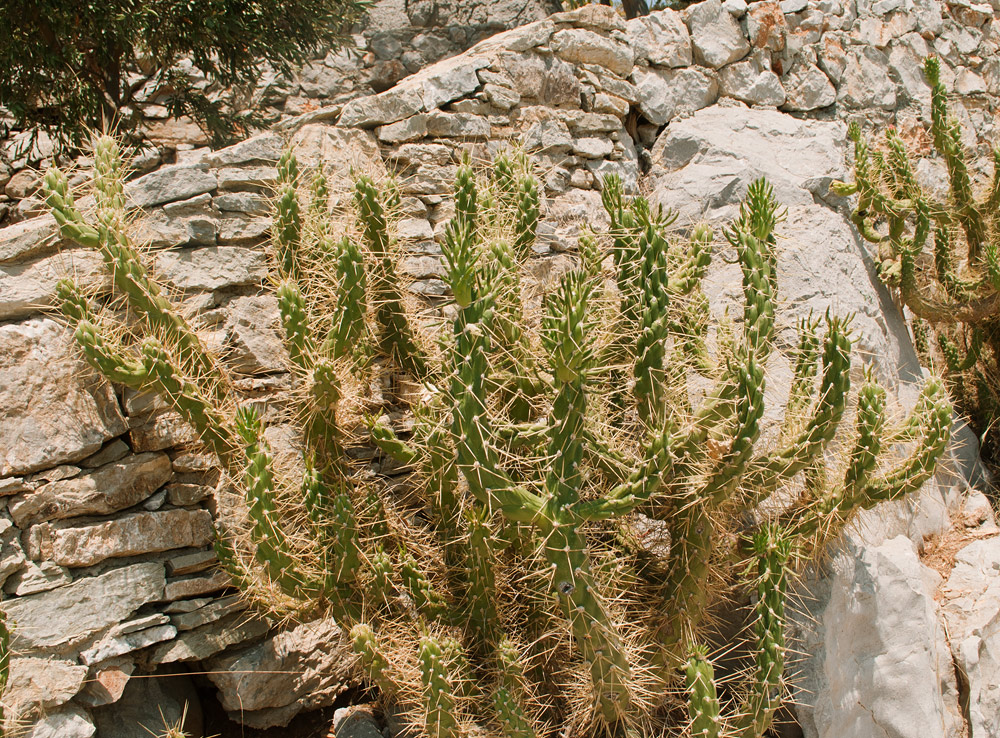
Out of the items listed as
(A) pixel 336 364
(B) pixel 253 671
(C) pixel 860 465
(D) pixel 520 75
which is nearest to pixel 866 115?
(D) pixel 520 75

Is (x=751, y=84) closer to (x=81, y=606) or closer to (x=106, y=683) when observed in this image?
(x=81, y=606)

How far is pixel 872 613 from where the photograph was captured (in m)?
3.26

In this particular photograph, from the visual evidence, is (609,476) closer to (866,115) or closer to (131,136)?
(131,136)

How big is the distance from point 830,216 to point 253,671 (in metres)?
4.10

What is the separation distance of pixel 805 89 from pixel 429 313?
11.7 ft

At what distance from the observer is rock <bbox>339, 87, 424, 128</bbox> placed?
3980 millimetres

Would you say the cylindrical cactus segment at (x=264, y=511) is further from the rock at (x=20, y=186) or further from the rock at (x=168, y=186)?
the rock at (x=20, y=186)

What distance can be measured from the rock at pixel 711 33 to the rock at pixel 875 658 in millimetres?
3476

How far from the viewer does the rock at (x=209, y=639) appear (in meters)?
2.96

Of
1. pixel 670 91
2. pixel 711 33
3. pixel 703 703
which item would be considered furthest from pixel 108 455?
pixel 711 33

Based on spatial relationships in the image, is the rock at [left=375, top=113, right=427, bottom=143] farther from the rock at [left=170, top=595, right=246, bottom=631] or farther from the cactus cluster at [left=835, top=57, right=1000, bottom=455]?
the cactus cluster at [left=835, top=57, right=1000, bottom=455]

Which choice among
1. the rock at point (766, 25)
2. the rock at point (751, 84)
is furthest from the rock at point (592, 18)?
the rock at point (766, 25)

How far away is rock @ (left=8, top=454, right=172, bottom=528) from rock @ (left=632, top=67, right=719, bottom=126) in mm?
3688

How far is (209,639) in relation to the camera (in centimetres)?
304
